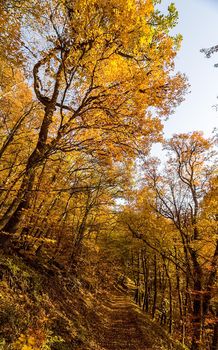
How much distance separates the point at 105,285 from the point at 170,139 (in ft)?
56.2

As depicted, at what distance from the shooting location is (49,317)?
26.1ft

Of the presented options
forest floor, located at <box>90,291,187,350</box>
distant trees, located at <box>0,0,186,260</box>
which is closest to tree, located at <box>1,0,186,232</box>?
distant trees, located at <box>0,0,186,260</box>

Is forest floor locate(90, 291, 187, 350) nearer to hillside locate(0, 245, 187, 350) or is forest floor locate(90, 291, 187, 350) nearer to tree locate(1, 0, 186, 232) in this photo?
hillside locate(0, 245, 187, 350)

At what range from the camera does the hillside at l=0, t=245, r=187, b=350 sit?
5805 mm

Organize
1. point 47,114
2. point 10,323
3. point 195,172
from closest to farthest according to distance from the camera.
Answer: point 10,323, point 47,114, point 195,172

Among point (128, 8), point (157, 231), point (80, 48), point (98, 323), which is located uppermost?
point (128, 8)

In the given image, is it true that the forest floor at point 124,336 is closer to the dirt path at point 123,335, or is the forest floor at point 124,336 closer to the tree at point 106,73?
the dirt path at point 123,335

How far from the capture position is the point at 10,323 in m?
5.79

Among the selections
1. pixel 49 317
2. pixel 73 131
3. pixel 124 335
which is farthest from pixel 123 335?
pixel 73 131

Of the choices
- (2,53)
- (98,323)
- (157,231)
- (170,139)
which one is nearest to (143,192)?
(157,231)

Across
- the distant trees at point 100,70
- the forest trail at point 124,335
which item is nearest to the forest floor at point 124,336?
the forest trail at point 124,335

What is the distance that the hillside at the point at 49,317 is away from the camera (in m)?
5.81

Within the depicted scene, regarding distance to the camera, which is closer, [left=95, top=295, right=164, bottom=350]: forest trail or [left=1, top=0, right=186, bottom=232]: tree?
[left=1, top=0, right=186, bottom=232]: tree

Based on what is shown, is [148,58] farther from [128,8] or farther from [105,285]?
[105,285]
